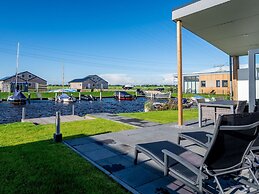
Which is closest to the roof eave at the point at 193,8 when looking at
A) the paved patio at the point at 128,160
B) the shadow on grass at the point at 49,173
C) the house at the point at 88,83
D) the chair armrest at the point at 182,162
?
the paved patio at the point at 128,160

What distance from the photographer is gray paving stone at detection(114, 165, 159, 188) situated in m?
3.07

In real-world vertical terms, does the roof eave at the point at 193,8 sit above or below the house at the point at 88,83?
below

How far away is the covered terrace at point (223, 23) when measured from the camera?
5.33 metres

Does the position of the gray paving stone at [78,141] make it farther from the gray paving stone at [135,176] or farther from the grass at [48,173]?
the gray paving stone at [135,176]

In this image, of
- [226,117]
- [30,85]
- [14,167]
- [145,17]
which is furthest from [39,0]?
[30,85]

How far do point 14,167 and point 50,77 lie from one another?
70.7 m

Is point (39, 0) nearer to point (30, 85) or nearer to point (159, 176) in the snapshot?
point (159, 176)

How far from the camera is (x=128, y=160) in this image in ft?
13.1

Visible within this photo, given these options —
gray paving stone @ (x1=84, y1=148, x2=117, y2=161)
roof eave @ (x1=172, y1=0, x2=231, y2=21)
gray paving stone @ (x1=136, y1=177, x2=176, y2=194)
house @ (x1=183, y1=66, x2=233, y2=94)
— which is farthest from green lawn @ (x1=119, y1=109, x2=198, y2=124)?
house @ (x1=183, y1=66, x2=233, y2=94)

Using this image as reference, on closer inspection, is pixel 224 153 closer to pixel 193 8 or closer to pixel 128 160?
pixel 128 160

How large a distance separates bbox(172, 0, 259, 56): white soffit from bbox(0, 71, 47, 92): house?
161 ft

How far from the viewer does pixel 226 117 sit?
222 centimetres

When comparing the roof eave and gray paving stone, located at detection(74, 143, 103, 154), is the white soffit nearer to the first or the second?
the roof eave

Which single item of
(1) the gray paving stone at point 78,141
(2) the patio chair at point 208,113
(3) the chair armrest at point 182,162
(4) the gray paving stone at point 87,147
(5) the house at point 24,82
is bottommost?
(4) the gray paving stone at point 87,147
